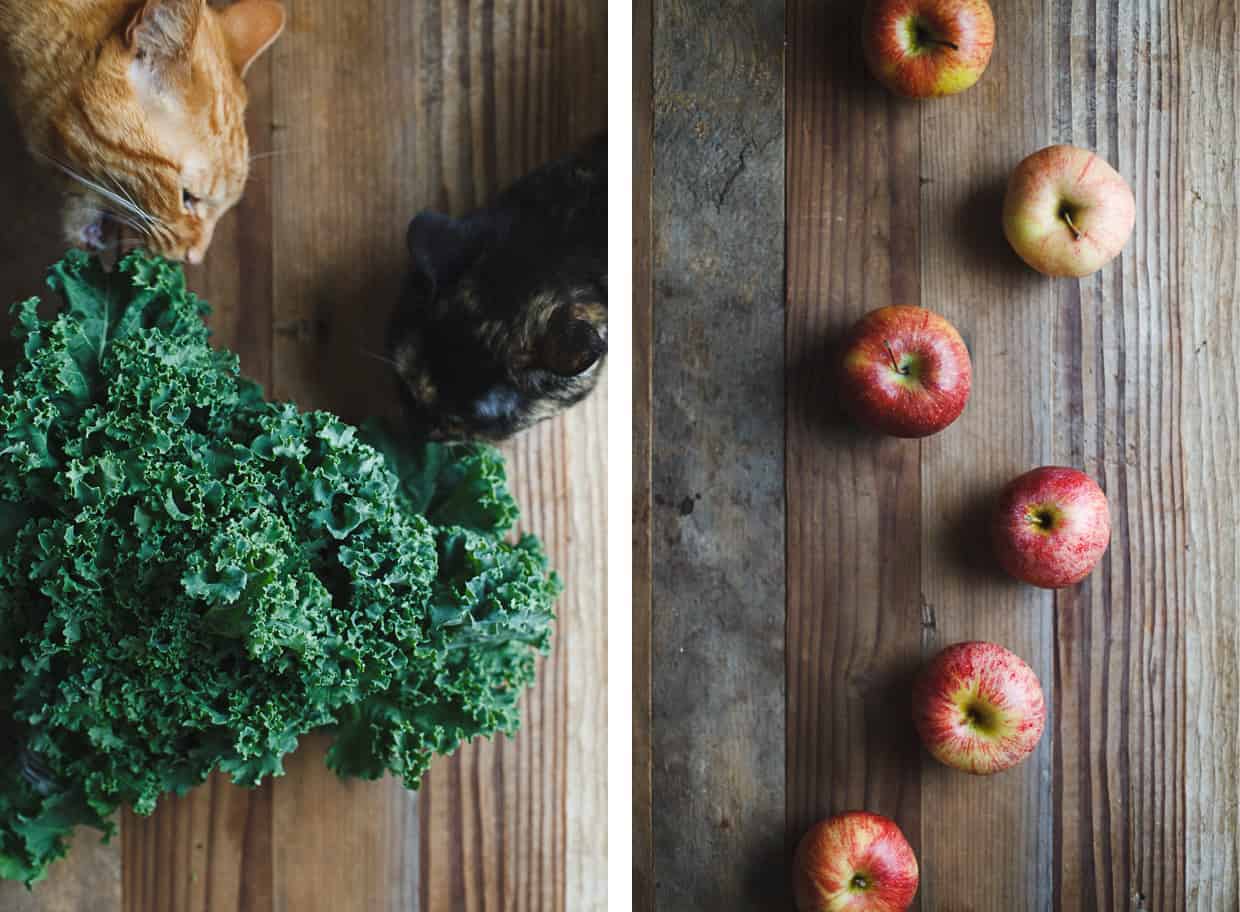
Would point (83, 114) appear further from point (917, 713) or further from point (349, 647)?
point (917, 713)

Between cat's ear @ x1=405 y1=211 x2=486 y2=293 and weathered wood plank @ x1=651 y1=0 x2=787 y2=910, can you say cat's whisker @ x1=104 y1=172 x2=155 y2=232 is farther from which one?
weathered wood plank @ x1=651 y1=0 x2=787 y2=910

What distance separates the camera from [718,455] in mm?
1151

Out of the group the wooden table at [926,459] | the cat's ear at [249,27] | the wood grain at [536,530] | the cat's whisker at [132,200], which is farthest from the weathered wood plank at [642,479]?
the cat's whisker at [132,200]

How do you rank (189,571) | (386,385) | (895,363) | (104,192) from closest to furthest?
(189,571) < (104,192) < (386,385) < (895,363)

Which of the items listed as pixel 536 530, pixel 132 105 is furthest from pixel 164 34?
pixel 536 530

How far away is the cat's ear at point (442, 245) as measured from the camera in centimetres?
88

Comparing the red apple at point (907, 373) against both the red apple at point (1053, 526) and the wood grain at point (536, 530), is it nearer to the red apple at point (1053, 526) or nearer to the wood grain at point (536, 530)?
the red apple at point (1053, 526)

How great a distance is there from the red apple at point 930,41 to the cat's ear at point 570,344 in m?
0.54

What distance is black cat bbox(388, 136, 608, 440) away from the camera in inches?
32.9

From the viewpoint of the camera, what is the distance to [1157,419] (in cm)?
115

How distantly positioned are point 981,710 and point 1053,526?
22 cm

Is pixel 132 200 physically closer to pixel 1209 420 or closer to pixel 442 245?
pixel 442 245

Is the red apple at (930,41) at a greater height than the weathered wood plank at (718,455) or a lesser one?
greater

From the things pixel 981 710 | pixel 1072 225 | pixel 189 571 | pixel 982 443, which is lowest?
pixel 981 710
